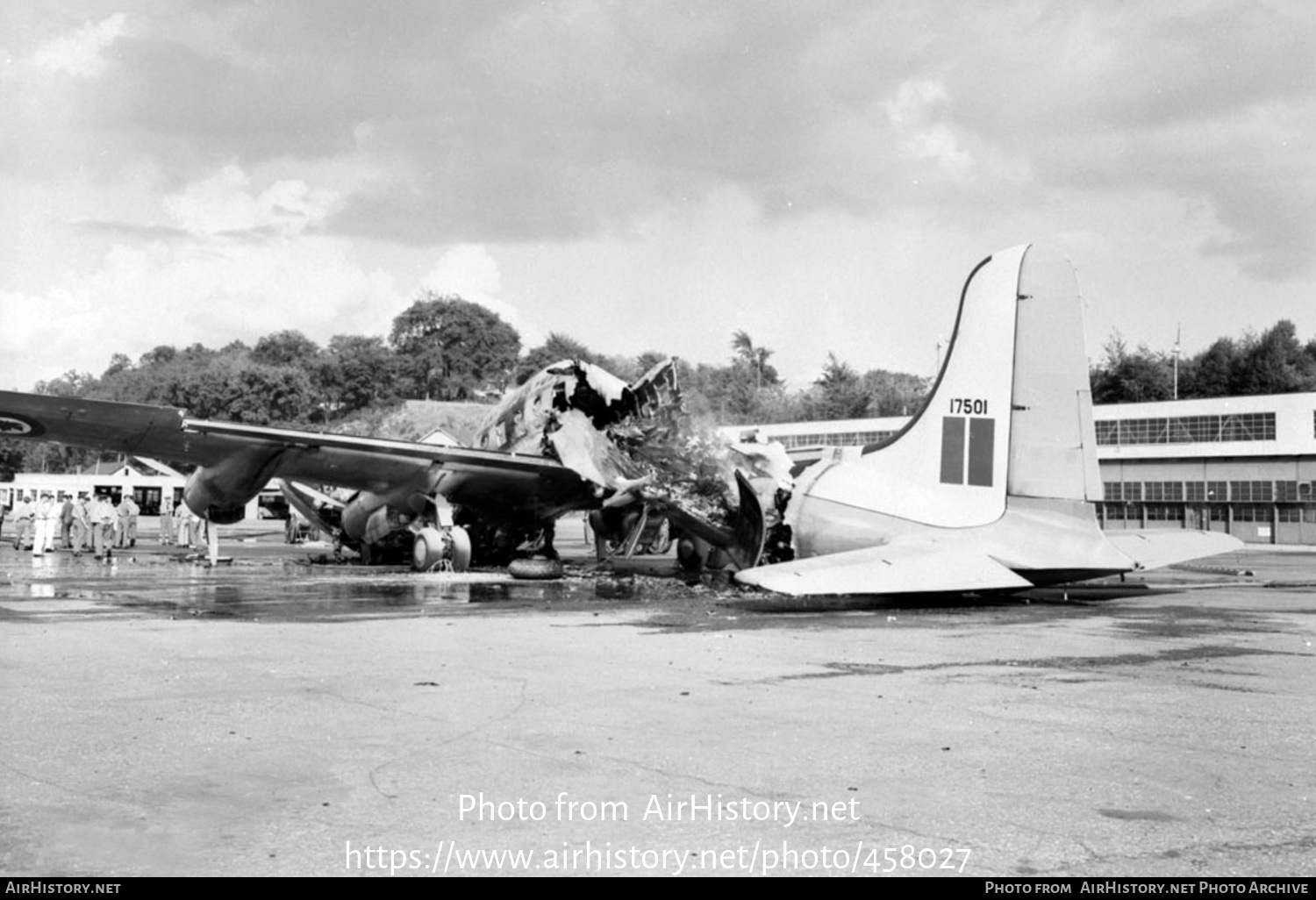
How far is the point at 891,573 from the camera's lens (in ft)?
45.8

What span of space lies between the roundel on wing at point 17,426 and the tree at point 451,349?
65691 mm

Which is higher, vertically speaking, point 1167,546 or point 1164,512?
point 1167,546

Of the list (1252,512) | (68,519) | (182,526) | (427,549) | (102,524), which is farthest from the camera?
(1252,512)

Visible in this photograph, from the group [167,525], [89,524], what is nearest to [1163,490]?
[167,525]

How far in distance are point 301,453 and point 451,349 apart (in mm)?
67617

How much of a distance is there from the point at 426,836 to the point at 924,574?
10217 mm

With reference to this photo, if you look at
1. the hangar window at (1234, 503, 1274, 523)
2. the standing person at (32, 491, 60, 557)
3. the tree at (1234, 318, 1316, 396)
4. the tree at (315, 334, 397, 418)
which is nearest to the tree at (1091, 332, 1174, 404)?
the tree at (1234, 318, 1316, 396)

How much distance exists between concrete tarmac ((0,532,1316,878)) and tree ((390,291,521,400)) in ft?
238

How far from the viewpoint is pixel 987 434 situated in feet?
51.3

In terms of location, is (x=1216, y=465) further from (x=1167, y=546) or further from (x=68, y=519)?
Result: (x=68, y=519)

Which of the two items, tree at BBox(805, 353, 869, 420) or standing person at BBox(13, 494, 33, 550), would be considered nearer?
standing person at BBox(13, 494, 33, 550)

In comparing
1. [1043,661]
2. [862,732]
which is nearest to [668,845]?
[862,732]

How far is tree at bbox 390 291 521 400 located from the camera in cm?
8475

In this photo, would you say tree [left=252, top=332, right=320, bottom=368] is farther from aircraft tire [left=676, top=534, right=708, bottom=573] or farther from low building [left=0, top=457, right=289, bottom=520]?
aircraft tire [left=676, top=534, right=708, bottom=573]
